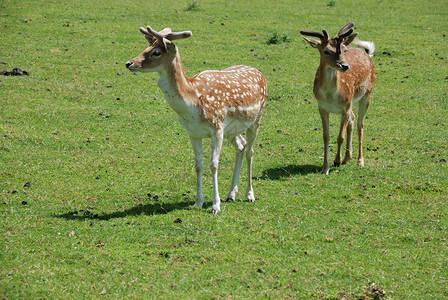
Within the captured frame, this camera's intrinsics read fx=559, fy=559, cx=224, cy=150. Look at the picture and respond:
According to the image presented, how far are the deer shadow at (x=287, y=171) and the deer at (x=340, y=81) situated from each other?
1.08 ft

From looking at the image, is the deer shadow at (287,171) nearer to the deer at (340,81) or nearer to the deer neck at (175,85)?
the deer at (340,81)

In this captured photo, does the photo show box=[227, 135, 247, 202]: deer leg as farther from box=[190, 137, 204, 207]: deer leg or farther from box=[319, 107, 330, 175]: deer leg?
box=[319, 107, 330, 175]: deer leg

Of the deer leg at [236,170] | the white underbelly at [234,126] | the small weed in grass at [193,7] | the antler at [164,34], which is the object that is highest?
the antler at [164,34]

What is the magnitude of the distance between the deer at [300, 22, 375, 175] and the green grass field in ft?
2.44

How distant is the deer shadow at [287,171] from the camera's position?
416 inches

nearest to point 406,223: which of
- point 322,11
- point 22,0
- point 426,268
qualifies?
point 426,268

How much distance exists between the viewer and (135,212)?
28.3ft

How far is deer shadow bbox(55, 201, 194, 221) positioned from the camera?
8.40m

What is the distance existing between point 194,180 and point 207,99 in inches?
87.4

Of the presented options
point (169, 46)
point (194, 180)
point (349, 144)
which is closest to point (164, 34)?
point (169, 46)

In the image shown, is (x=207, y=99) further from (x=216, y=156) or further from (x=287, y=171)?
(x=287, y=171)

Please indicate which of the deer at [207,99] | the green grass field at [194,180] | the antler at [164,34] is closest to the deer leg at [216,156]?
the deer at [207,99]

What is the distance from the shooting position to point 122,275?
6.70 m

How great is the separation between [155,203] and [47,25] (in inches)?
519
